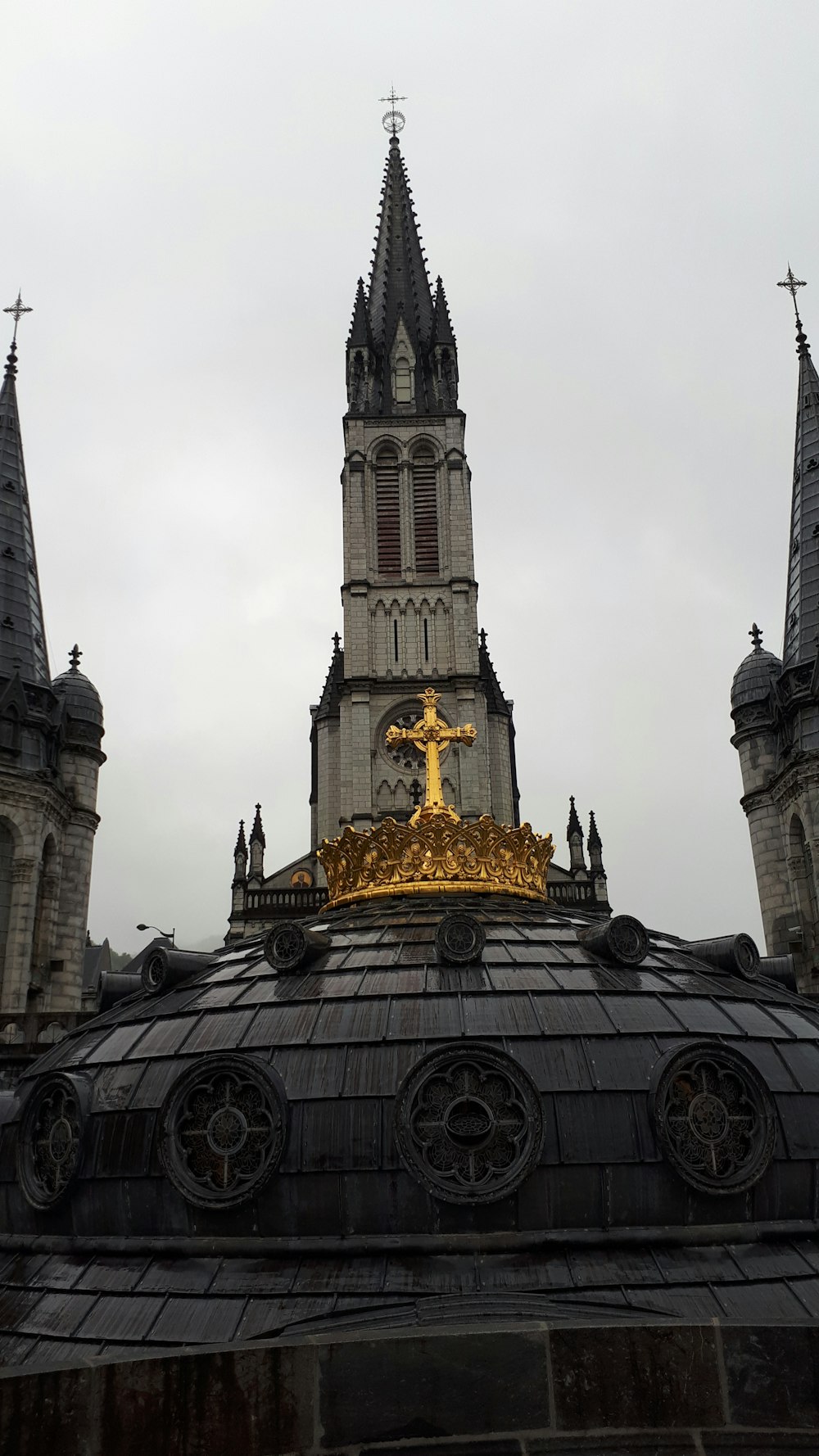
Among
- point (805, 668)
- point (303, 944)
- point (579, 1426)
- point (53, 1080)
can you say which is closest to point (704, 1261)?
point (579, 1426)

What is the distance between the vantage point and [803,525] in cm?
3931

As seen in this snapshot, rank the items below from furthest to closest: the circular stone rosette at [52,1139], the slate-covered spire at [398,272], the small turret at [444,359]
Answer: the slate-covered spire at [398,272] → the small turret at [444,359] → the circular stone rosette at [52,1139]

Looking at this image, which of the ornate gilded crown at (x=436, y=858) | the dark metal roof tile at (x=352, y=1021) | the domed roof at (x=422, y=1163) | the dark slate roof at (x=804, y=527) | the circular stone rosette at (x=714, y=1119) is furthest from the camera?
the dark slate roof at (x=804, y=527)

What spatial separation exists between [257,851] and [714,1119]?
194 ft

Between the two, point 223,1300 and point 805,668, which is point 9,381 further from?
point 223,1300

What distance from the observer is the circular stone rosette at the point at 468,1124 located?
336 inches

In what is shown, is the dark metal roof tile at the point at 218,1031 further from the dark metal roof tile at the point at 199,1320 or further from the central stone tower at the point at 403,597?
the central stone tower at the point at 403,597

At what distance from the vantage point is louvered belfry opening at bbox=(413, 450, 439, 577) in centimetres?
7544

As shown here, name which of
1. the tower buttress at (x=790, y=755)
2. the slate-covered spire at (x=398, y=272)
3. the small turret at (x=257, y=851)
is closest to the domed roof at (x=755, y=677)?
the tower buttress at (x=790, y=755)

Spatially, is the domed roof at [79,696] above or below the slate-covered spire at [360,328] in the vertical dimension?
below

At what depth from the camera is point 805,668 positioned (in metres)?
35.1

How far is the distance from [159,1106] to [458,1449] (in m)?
4.27

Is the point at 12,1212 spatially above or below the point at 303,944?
below

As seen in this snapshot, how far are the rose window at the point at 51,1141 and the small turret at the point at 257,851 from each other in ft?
180
